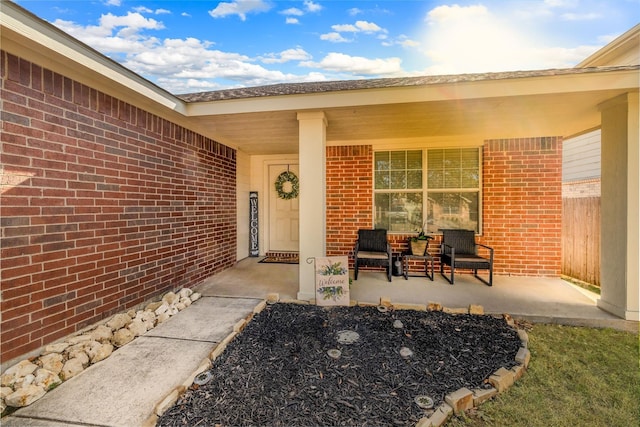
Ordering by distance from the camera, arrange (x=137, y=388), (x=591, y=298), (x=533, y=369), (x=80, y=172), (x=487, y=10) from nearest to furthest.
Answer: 1. (x=137, y=388)
2. (x=533, y=369)
3. (x=80, y=172)
4. (x=591, y=298)
5. (x=487, y=10)

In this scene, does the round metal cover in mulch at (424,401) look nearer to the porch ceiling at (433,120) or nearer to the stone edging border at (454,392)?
the stone edging border at (454,392)

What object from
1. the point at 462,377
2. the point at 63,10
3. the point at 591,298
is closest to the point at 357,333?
the point at 462,377

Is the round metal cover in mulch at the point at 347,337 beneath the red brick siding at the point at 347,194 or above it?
beneath

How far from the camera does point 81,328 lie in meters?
2.41

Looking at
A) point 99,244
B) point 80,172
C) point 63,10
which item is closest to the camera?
point 80,172

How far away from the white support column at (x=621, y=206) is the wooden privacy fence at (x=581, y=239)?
1.48m

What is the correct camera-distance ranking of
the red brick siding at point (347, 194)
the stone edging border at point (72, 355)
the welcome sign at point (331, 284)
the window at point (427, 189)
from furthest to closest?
the red brick siding at point (347, 194)
the window at point (427, 189)
the welcome sign at point (331, 284)
the stone edging border at point (72, 355)

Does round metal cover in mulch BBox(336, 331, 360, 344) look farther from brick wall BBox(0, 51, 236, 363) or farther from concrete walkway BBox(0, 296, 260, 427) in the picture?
brick wall BBox(0, 51, 236, 363)

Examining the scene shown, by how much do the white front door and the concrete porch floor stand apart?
1.40 metres

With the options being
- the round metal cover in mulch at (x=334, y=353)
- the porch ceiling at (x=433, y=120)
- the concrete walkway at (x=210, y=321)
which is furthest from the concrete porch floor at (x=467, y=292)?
the porch ceiling at (x=433, y=120)

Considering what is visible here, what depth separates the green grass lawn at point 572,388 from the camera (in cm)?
159

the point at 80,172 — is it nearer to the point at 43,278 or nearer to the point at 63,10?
the point at 43,278

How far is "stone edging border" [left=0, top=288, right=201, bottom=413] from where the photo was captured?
1702mm

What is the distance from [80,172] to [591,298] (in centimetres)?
601
